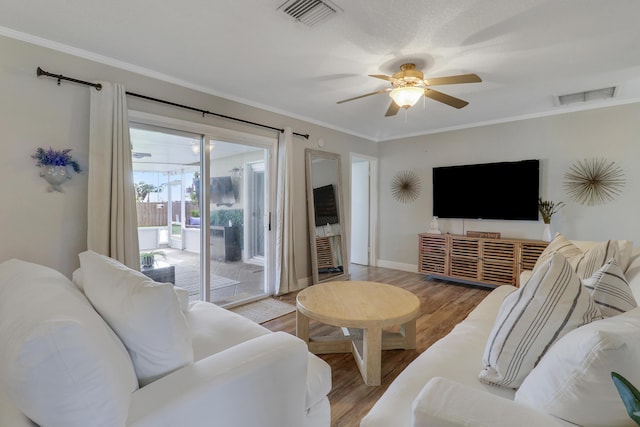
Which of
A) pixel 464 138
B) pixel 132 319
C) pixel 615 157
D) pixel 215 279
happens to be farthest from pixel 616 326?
pixel 464 138

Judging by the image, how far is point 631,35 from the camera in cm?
218

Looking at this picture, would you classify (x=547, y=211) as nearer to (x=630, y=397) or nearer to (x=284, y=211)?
(x=284, y=211)

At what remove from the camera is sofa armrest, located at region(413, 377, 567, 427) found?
2.57 ft

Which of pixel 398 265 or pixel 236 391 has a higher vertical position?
pixel 236 391

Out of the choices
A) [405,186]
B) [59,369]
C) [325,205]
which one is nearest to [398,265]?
[405,186]

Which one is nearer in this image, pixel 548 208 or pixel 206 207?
pixel 206 207

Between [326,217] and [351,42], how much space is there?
105 inches

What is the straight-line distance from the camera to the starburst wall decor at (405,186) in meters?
5.14

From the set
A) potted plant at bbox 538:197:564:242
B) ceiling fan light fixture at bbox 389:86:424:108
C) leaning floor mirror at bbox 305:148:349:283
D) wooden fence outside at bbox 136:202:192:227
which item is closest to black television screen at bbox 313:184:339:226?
leaning floor mirror at bbox 305:148:349:283

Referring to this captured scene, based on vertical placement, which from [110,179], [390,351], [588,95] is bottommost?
[390,351]

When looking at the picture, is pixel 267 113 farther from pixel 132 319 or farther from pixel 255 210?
pixel 132 319

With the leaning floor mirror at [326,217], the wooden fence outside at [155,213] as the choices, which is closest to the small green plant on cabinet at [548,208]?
the leaning floor mirror at [326,217]

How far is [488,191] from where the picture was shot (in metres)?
4.32

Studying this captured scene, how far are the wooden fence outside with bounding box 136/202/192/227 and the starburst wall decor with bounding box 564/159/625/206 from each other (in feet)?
15.2
